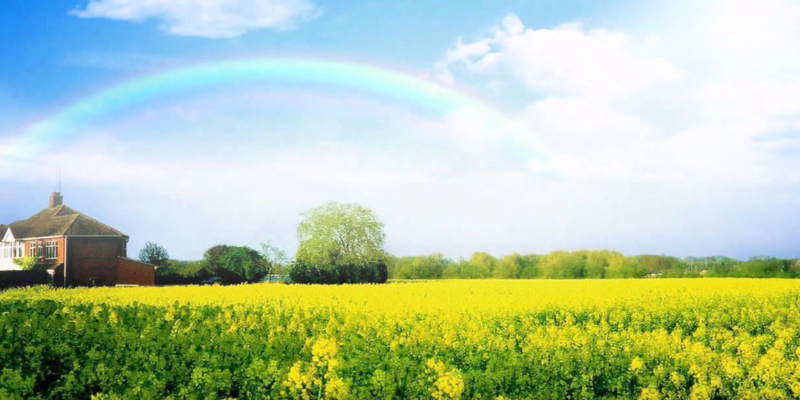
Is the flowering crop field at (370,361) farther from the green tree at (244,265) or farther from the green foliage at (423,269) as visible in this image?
the green foliage at (423,269)

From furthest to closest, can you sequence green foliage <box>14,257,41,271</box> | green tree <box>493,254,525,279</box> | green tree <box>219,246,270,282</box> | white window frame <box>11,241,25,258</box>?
green tree <box>493,254,525,279</box>, green tree <box>219,246,270,282</box>, white window frame <box>11,241,25,258</box>, green foliage <box>14,257,41,271</box>

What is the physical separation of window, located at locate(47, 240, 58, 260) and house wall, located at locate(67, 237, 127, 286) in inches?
98.1

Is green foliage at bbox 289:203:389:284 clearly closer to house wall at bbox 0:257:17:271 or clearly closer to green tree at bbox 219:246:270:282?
green tree at bbox 219:246:270:282

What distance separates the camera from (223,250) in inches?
2889

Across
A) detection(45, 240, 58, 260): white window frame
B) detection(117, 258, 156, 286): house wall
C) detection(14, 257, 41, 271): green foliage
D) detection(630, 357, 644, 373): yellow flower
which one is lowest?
detection(630, 357, 644, 373): yellow flower

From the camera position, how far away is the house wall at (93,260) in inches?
2363

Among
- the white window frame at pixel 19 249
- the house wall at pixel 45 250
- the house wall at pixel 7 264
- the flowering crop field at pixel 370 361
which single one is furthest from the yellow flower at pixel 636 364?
the white window frame at pixel 19 249

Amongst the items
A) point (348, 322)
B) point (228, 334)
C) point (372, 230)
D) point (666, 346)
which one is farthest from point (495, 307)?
point (372, 230)

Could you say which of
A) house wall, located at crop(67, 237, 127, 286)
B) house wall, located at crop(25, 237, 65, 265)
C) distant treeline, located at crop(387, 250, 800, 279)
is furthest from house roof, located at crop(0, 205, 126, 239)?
distant treeline, located at crop(387, 250, 800, 279)

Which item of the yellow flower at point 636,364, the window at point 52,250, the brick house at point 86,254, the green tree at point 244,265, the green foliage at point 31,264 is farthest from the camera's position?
the green tree at point 244,265

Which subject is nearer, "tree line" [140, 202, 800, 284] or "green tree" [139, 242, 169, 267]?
"tree line" [140, 202, 800, 284]

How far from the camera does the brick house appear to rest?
60.0 m

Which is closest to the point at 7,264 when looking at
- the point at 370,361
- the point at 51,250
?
the point at 51,250

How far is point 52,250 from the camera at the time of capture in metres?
61.9
